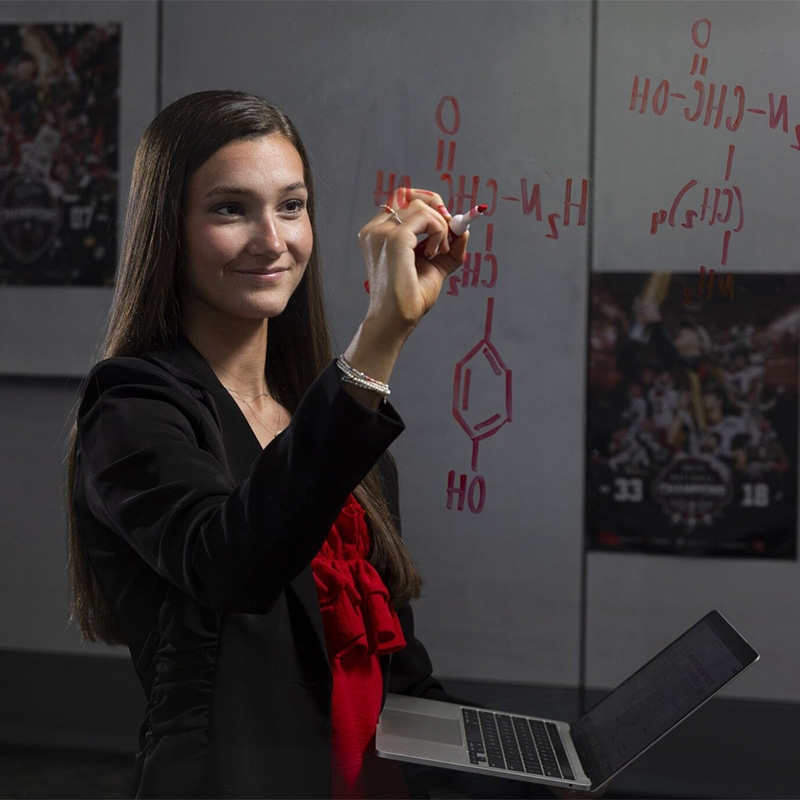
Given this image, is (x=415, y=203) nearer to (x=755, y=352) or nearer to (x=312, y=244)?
(x=312, y=244)

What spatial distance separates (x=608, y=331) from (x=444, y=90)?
25cm

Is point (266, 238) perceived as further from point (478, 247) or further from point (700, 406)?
point (700, 406)

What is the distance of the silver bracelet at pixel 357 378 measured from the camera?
0.57m

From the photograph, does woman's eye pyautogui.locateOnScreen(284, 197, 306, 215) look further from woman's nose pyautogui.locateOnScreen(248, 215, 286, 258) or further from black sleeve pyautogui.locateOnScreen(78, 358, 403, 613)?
black sleeve pyautogui.locateOnScreen(78, 358, 403, 613)

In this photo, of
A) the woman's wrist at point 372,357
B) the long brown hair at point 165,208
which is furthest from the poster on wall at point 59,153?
the woman's wrist at point 372,357

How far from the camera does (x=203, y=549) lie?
58cm

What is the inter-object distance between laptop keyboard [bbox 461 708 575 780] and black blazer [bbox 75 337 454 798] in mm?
136

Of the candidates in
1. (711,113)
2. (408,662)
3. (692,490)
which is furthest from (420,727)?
(711,113)

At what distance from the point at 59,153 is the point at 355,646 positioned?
519mm

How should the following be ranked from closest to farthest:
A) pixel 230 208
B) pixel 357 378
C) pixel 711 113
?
1. pixel 357 378
2. pixel 230 208
3. pixel 711 113

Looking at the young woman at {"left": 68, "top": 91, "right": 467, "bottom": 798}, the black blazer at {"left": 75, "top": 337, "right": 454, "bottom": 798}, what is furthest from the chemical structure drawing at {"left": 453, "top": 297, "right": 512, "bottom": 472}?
the black blazer at {"left": 75, "top": 337, "right": 454, "bottom": 798}

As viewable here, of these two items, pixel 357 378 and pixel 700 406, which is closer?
pixel 357 378

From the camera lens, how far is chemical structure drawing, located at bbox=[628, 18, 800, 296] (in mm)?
808

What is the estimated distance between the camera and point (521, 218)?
83 cm
